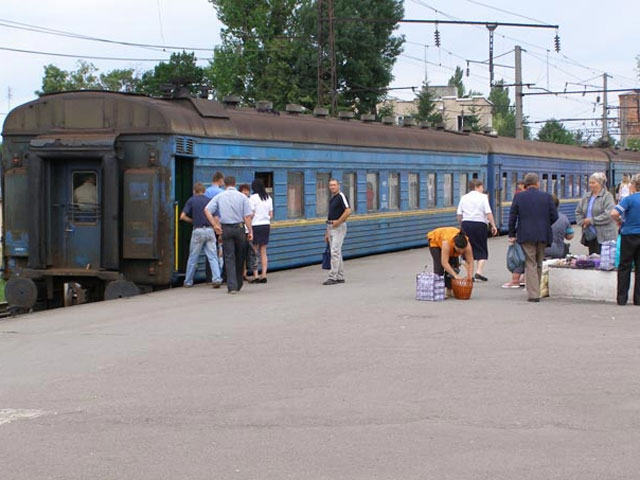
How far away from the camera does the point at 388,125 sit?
2833 centimetres

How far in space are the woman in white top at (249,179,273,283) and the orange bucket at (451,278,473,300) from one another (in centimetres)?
403

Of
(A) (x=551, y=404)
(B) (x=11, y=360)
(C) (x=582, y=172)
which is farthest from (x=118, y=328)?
(C) (x=582, y=172)

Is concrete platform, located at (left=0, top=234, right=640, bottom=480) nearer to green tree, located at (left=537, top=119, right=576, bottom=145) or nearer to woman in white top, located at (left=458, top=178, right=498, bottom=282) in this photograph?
woman in white top, located at (left=458, top=178, right=498, bottom=282)

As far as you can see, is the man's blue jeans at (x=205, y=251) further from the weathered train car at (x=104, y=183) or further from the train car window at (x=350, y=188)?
the train car window at (x=350, y=188)

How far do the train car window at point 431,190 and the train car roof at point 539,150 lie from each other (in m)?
5.03

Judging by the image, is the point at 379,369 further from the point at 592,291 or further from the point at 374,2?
the point at 374,2

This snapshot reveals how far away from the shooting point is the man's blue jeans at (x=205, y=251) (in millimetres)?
16719

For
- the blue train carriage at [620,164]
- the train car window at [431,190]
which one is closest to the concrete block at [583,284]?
the train car window at [431,190]

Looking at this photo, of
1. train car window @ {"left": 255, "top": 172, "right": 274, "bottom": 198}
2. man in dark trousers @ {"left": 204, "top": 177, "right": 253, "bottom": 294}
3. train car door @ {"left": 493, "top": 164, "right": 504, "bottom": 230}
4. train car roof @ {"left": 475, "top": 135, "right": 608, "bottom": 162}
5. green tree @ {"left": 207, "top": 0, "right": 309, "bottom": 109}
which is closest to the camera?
man in dark trousers @ {"left": 204, "top": 177, "right": 253, "bottom": 294}

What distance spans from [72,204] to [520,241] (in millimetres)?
6766

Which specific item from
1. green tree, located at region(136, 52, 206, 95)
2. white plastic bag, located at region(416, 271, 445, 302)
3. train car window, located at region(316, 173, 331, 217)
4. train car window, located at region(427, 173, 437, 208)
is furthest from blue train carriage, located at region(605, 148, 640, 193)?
green tree, located at region(136, 52, 206, 95)

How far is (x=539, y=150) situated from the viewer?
3800 centimetres

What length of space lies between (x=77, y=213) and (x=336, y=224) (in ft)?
13.2

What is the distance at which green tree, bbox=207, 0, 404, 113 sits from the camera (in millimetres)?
62844
